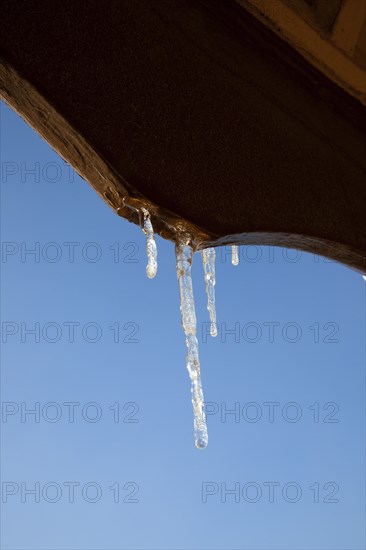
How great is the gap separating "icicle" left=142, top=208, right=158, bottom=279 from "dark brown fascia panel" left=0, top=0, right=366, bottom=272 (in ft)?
0.04

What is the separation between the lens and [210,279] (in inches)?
84.4

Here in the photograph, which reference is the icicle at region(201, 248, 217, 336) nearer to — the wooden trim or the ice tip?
the ice tip

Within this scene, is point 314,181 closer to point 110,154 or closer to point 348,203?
point 348,203

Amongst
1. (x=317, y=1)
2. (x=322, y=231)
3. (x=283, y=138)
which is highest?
(x=317, y=1)

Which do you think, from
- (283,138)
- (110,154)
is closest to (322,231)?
(283,138)

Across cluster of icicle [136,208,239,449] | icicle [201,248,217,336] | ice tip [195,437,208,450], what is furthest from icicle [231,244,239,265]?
ice tip [195,437,208,450]

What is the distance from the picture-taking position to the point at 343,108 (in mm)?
1356

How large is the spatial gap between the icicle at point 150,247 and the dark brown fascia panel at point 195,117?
0.5 inches

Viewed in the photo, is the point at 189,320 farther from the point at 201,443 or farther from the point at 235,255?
the point at 235,255

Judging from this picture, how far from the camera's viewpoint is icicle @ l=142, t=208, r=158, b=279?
122 cm

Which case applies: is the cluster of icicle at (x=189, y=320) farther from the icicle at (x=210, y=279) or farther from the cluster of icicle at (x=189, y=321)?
the icicle at (x=210, y=279)

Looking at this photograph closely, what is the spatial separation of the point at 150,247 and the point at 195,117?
291mm

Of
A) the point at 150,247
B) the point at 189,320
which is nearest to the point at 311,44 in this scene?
the point at 150,247

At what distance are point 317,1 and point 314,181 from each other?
305 mm
